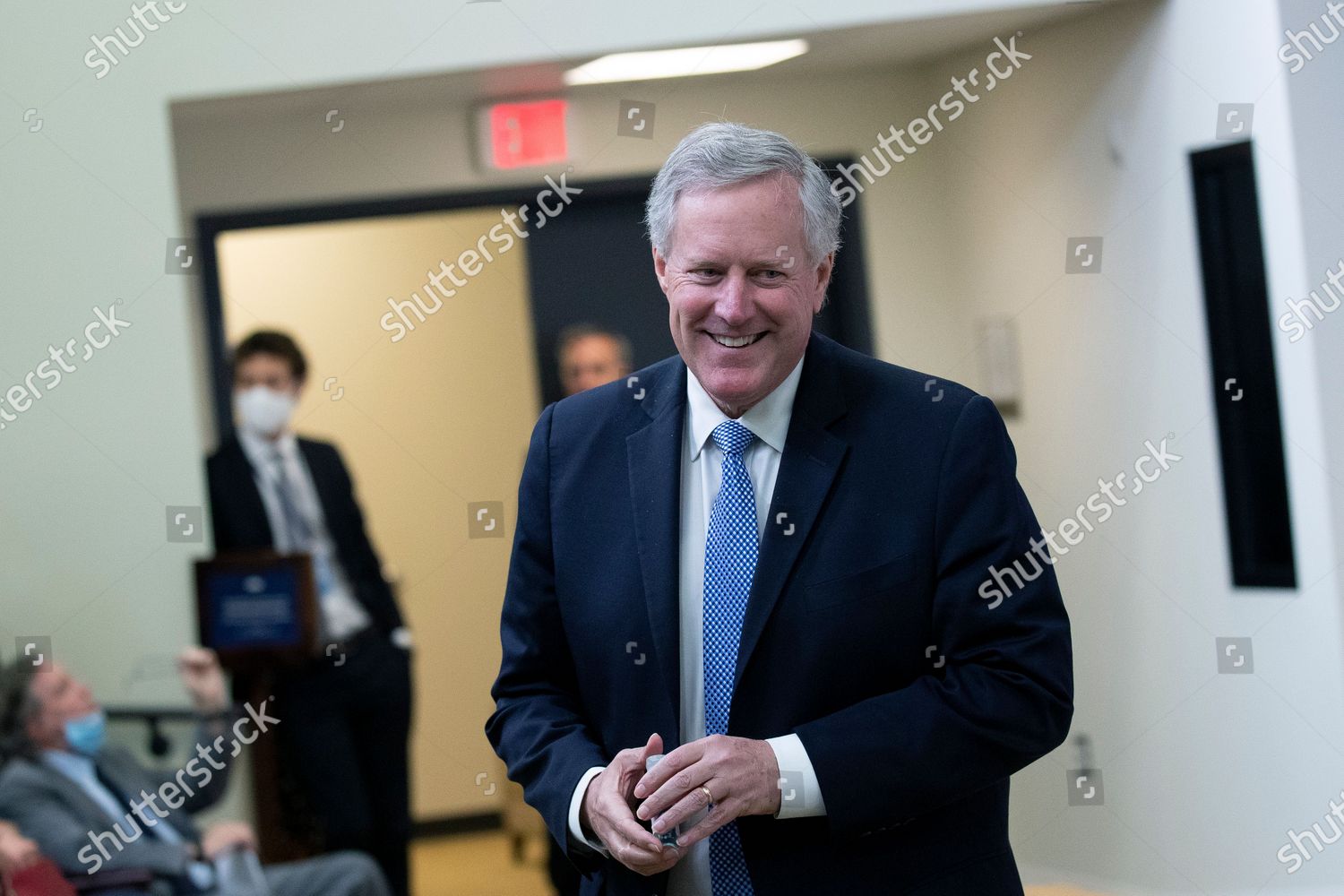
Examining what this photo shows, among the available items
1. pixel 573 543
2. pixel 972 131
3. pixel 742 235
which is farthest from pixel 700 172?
pixel 972 131

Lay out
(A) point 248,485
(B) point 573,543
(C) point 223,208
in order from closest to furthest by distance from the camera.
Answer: (B) point 573,543
(A) point 248,485
(C) point 223,208

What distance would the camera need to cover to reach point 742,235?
1.45 metres

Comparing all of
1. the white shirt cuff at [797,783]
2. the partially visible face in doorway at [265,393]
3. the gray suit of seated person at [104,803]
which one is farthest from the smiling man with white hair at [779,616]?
the partially visible face in doorway at [265,393]

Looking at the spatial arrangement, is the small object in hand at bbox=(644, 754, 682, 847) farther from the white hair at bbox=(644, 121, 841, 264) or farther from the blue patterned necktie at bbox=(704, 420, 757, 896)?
the white hair at bbox=(644, 121, 841, 264)

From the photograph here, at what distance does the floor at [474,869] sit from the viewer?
14.1 feet

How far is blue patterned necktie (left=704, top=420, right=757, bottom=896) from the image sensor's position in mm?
1485

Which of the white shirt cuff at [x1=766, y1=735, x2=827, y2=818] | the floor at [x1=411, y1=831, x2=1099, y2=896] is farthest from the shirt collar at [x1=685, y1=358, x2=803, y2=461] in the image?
the floor at [x1=411, y1=831, x2=1099, y2=896]

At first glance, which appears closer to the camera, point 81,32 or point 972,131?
point 81,32

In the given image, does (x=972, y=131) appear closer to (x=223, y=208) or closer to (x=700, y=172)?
(x=223, y=208)

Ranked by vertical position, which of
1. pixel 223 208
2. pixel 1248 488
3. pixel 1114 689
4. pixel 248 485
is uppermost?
pixel 223 208

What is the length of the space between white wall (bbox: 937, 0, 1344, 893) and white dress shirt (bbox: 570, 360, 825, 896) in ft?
7.72

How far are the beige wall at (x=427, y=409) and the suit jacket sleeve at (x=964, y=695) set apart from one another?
8.44ft

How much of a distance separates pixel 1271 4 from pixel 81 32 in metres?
2.93

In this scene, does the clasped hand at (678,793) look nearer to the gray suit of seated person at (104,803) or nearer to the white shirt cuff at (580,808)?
the white shirt cuff at (580,808)
